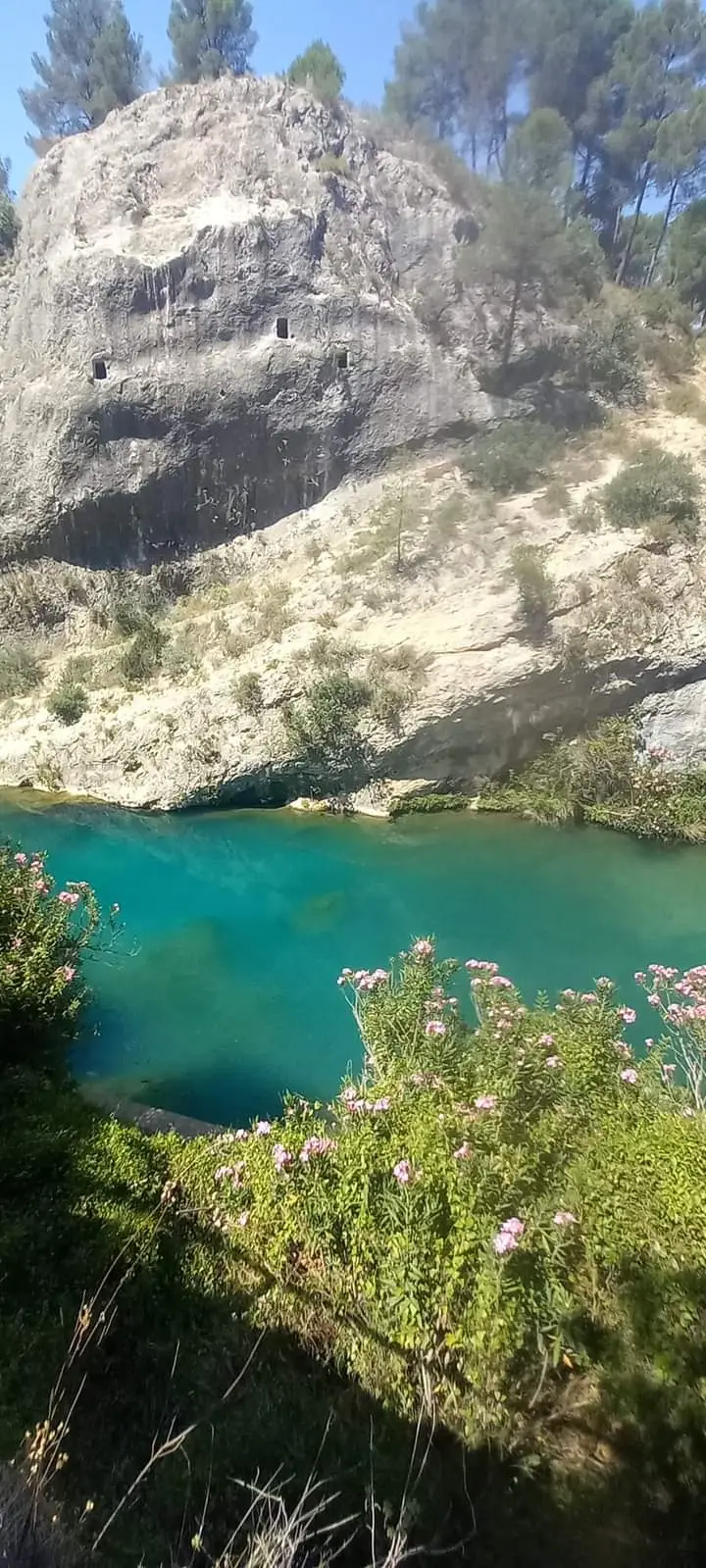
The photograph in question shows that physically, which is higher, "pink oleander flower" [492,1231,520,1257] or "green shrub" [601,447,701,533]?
"green shrub" [601,447,701,533]

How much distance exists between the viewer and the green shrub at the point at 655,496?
1436 centimetres

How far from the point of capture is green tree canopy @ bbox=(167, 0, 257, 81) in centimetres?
2220

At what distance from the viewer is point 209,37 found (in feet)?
73.5

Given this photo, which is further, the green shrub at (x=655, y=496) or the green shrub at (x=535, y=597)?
the green shrub at (x=655, y=496)

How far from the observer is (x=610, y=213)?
2348 centimetres

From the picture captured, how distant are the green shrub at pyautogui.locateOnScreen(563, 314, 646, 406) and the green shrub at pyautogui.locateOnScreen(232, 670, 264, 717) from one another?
12.4m

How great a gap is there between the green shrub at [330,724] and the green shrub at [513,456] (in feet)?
22.7

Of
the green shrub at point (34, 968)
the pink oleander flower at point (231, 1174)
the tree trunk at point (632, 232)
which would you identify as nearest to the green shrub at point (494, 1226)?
the pink oleander flower at point (231, 1174)

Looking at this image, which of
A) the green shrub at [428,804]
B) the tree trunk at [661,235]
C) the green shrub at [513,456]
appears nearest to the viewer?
the green shrub at [428,804]

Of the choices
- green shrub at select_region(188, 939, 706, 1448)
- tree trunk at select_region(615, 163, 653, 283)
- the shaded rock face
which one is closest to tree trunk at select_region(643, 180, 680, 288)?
tree trunk at select_region(615, 163, 653, 283)

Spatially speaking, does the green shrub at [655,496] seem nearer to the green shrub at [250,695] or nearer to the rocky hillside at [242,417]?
the rocky hillside at [242,417]

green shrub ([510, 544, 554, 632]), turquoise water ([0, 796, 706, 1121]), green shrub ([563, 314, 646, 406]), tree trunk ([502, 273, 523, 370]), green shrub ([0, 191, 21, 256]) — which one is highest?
green shrub ([0, 191, 21, 256])

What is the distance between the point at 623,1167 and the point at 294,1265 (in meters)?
1.62

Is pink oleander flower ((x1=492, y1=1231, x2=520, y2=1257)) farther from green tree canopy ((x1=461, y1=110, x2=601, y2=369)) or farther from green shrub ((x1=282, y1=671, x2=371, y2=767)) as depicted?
green tree canopy ((x1=461, y1=110, x2=601, y2=369))
